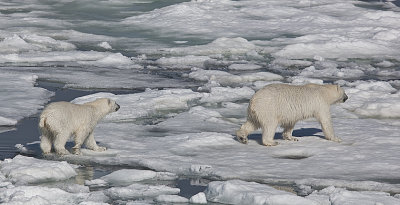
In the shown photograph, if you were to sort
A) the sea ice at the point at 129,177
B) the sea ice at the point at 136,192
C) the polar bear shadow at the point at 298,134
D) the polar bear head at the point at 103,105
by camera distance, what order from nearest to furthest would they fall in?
1. the sea ice at the point at 136,192
2. the sea ice at the point at 129,177
3. the polar bear head at the point at 103,105
4. the polar bear shadow at the point at 298,134

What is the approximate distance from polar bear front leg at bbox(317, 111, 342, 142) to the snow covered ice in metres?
0.15

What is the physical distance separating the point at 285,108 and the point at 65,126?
9.19ft

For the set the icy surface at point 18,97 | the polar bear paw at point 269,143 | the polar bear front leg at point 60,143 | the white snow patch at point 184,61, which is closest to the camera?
the polar bear front leg at point 60,143

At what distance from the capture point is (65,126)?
9289mm

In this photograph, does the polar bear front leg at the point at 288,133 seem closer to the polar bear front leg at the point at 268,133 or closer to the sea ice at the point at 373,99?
the polar bear front leg at the point at 268,133

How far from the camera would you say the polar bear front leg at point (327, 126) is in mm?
10344

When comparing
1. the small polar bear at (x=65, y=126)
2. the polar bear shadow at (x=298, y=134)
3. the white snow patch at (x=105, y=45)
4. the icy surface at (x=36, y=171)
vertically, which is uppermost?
the small polar bear at (x=65, y=126)

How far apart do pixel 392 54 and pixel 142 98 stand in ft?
27.9

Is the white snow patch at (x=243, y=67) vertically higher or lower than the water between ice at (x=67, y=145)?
lower

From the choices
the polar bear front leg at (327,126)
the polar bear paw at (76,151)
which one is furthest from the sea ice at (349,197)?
the polar bear paw at (76,151)

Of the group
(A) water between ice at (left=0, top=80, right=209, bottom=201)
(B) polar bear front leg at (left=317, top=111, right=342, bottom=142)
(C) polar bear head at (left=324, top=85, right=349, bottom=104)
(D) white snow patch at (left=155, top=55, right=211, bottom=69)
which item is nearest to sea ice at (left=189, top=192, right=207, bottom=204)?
(A) water between ice at (left=0, top=80, right=209, bottom=201)

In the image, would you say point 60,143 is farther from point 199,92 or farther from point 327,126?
point 199,92

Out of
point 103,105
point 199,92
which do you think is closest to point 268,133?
point 103,105

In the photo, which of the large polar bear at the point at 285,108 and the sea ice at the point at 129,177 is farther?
the large polar bear at the point at 285,108
